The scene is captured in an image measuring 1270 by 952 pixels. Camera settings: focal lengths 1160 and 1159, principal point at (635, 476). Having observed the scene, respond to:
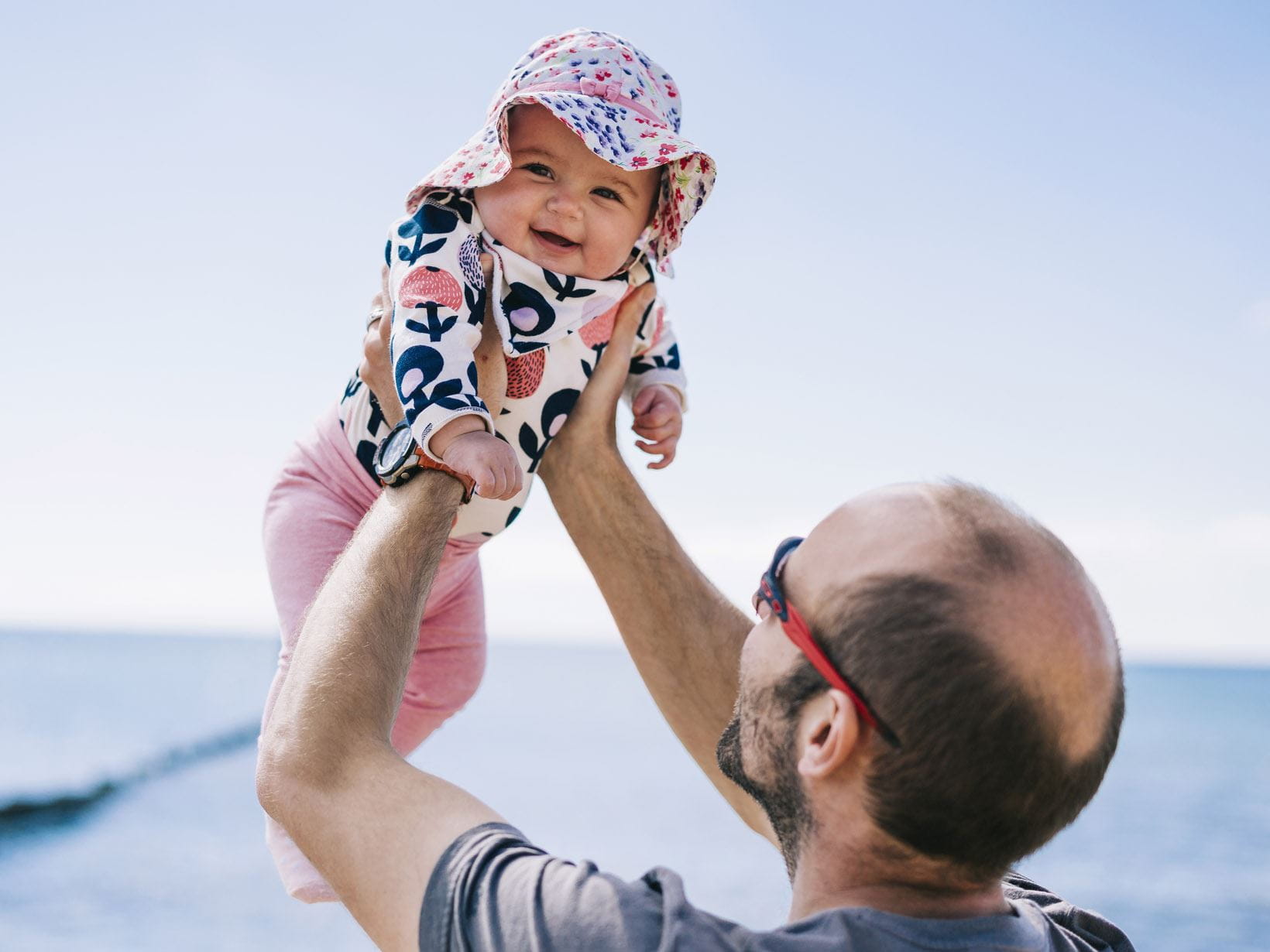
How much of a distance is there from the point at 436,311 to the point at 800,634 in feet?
3.28

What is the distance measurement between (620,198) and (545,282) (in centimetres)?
25

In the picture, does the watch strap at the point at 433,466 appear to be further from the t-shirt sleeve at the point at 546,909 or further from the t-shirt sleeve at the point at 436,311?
the t-shirt sleeve at the point at 546,909

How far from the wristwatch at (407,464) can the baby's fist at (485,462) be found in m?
0.03

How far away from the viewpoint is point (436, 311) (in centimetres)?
225

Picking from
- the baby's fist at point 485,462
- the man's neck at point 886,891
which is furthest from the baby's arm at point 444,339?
the man's neck at point 886,891

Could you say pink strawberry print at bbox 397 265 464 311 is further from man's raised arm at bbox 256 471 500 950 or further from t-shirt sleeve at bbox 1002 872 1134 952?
t-shirt sleeve at bbox 1002 872 1134 952

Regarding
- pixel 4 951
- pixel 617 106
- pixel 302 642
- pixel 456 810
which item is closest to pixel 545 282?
pixel 617 106

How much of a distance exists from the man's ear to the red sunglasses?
0.05ft

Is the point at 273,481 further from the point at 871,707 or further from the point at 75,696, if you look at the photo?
the point at 75,696

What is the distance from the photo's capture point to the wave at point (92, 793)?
60.3 feet

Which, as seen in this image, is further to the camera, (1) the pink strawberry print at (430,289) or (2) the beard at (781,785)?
(1) the pink strawberry print at (430,289)

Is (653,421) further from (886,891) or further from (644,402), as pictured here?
(886,891)

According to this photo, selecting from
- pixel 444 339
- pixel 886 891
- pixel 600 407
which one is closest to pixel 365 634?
pixel 444 339

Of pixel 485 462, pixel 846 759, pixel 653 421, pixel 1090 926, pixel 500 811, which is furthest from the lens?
pixel 500 811
